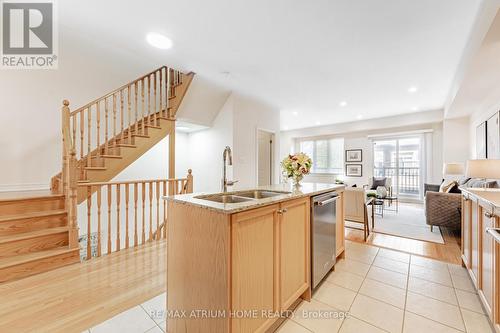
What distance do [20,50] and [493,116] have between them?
25.0 ft

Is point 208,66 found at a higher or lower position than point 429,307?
higher

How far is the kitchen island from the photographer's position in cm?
117

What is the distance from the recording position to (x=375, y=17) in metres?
2.27

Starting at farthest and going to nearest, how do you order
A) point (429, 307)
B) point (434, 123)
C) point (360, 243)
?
point (434, 123)
point (360, 243)
point (429, 307)

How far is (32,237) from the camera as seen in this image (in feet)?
7.64

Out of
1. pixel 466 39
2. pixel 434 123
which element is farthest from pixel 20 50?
pixel 434 123

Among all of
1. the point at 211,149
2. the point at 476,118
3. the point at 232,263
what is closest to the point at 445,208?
the point at 476,118

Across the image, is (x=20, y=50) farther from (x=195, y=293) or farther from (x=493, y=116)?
(x=493, y=116)

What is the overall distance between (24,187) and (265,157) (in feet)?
15.7

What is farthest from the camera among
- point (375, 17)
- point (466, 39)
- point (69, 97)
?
point (69, 97)

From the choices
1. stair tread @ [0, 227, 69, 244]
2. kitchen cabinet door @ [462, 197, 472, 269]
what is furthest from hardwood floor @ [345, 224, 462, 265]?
stair tread @ [0, 227, 69, 244]

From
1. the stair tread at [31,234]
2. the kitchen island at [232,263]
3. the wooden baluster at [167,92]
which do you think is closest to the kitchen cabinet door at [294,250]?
the kitchen island at [232,263]

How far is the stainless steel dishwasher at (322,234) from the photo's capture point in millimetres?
1860

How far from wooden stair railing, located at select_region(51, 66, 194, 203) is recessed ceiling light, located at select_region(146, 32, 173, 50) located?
36.6 inches
